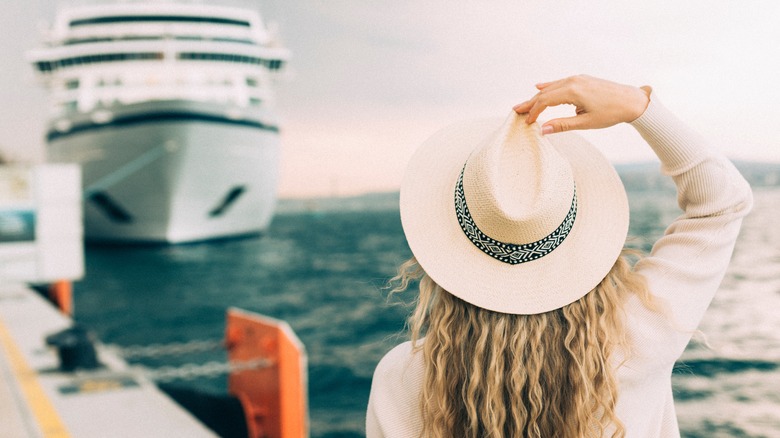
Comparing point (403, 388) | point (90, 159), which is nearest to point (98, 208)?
point (90, 159)

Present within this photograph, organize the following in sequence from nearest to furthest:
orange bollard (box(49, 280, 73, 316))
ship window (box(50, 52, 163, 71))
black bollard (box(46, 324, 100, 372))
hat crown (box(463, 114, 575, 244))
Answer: hat crown (box(463, 114, 575, 244)) < black bollard (box(46, 324, 100, 372)) < orange bollard (box(49, 280, 73, 316)) < ship window (box(50, 52, 163, 71))

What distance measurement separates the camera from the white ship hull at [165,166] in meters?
24.5

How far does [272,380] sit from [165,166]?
21.6m

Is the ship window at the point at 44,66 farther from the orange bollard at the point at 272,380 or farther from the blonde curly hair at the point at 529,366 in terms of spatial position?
the blonde curly hair at the point at 529,366

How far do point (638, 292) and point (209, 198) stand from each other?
27.2 metres

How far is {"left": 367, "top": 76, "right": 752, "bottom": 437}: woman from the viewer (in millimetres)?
994

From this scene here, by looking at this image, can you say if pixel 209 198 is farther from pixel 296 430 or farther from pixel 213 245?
pixel 296 430

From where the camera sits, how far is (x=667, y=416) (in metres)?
1.09

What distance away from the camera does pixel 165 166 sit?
24766 mm

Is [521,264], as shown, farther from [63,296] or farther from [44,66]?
[44,66]

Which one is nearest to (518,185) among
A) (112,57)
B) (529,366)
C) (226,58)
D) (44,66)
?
(529,366)

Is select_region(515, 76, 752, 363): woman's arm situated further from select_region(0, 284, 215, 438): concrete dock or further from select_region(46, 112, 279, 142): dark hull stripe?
select_region(46, 112, 279, 142): dark hull stripe

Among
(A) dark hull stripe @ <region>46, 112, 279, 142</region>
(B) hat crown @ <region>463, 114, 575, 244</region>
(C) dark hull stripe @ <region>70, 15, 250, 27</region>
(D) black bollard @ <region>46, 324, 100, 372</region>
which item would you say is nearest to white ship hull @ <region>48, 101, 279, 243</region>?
(A) dark hull stripe @ <region>46, 112, 279, 142</region>

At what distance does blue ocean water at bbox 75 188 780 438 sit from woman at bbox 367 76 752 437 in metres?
0.14
